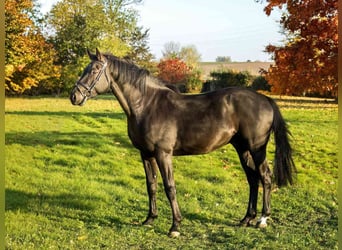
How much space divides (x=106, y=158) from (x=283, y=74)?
324cm

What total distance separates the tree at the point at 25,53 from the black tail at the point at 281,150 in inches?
158

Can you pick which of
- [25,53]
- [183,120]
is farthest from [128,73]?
[25,53]

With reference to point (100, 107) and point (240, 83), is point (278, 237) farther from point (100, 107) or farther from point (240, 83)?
point (100, 107)

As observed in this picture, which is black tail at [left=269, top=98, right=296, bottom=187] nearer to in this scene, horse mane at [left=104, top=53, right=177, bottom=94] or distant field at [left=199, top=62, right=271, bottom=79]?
horse mane at [left=104, top=53, right=177, bottom=94]

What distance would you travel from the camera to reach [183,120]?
135 inches

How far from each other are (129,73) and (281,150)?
1.76m

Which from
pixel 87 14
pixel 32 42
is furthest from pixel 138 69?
pixel 32 42

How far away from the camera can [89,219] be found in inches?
158

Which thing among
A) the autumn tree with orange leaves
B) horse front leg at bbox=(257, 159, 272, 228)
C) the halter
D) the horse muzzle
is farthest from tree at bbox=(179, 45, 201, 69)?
the horse muzzle

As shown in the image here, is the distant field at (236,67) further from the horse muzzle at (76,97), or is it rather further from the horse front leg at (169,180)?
the horse muzzle at (76,97)

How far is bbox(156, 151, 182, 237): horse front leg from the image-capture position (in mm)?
3375

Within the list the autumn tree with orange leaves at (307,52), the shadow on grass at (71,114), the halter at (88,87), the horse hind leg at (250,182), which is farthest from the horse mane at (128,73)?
the shadow on grass at (71,114)

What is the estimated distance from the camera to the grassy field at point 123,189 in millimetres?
3496

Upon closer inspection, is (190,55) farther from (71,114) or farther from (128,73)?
(71,114)
